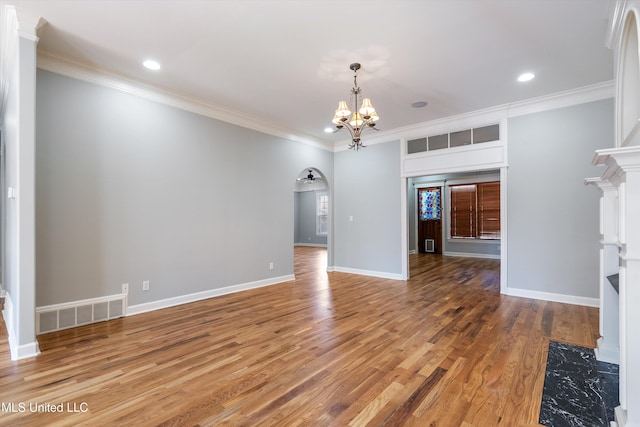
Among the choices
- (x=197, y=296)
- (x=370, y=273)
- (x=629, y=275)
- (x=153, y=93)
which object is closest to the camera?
(x=629, y=275)

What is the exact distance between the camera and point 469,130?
204 inches

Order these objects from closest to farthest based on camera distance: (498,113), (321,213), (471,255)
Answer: (498,113) → (471,255) → (321,213)

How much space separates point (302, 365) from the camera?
97.0 inches

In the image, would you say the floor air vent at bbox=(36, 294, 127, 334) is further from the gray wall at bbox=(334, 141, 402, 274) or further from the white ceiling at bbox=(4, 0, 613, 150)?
the gray wall at bbox=(334, 141, 402, 274)

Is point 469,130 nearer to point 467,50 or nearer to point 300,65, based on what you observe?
point 467,50

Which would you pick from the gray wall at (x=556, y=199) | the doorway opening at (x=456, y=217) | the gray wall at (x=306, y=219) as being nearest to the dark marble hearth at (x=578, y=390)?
the gray wall at (x=556, y=199)

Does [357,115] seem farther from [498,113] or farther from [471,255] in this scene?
[471,255]

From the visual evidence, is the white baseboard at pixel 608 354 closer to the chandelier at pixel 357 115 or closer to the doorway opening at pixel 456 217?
the chandelier at pixel 357 115

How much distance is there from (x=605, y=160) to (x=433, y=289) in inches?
149

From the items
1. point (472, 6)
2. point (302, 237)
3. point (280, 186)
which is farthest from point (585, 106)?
point (302, 237)

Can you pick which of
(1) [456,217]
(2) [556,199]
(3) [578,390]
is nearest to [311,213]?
(1) [456,217]

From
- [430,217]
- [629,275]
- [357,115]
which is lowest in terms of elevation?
[629,275]

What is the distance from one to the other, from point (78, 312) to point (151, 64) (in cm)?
300

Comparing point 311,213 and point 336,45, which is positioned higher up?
point 336,45
